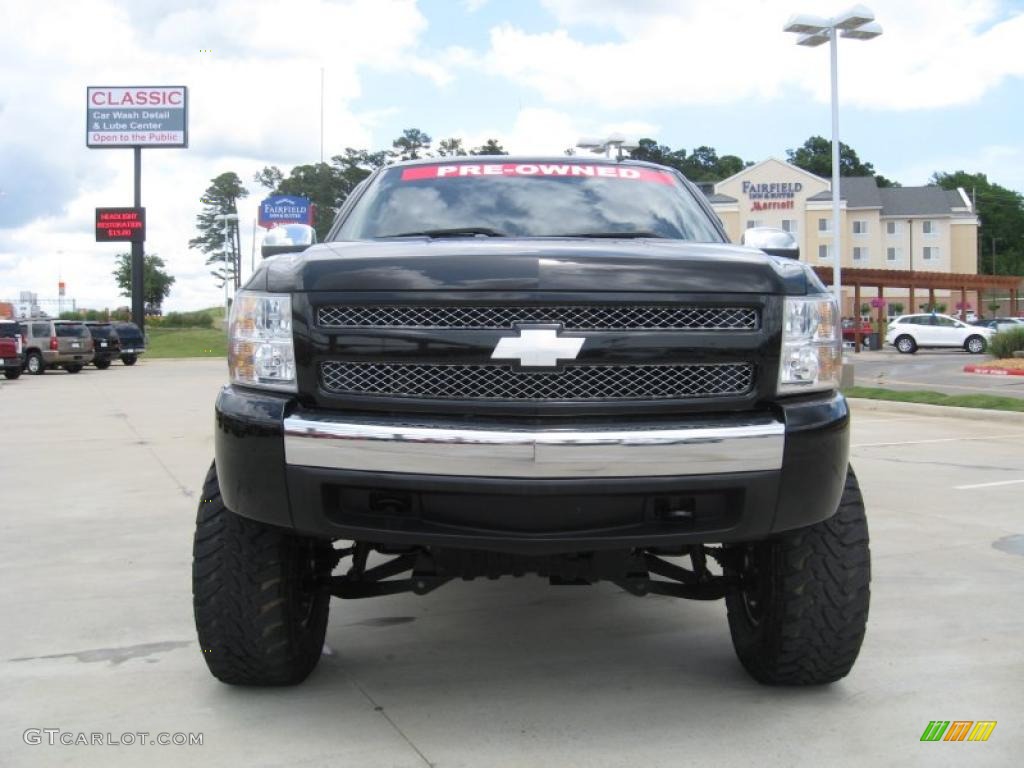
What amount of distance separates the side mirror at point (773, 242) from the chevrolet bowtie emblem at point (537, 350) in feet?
4.26

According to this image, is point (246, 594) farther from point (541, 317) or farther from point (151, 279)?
point (151, 279)

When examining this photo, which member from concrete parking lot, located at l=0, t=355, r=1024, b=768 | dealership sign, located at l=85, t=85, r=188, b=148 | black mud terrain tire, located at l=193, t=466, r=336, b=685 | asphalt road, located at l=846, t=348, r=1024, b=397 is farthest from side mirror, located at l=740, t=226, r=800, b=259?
dealership sign, located at l=85, t=85, r=188, b=148

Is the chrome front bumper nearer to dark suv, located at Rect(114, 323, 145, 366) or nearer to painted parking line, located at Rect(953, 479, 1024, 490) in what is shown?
painted parking line, located at Rect(953, 479, 1024, 490)

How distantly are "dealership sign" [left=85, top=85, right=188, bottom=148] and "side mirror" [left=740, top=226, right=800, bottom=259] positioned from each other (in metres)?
48.9

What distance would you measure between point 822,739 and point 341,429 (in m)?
1.73

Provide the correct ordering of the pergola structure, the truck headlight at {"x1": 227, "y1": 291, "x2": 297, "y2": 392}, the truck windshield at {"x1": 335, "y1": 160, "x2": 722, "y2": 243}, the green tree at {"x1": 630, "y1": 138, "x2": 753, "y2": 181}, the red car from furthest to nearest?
1. the green tree at {"x1": 630, "y1": 138, "x2": 753, "y2": 181}
2. the pergola structure
3. the red car
4. the truck windshield at {"x1": 335, "y1": 160, "x2": 722, "y2": 243}
5. the truck headlight at {"x1": 227, "y1": 291, "x2": 297, "y2": 392}

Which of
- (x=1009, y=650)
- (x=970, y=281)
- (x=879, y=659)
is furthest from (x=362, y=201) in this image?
(x=970, y=281)

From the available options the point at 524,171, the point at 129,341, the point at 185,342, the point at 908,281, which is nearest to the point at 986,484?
the point at 524,171

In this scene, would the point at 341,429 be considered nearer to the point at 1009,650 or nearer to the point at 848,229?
the point at 1009,650

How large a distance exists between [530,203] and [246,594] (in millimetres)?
2031

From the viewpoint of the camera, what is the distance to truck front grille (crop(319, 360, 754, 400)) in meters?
3.00

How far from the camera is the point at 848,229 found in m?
86.8

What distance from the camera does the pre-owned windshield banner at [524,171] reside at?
15.4 ft

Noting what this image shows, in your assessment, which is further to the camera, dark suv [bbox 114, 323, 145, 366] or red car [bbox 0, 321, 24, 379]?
dark suv [bbox 114, 323, 145, 366]
